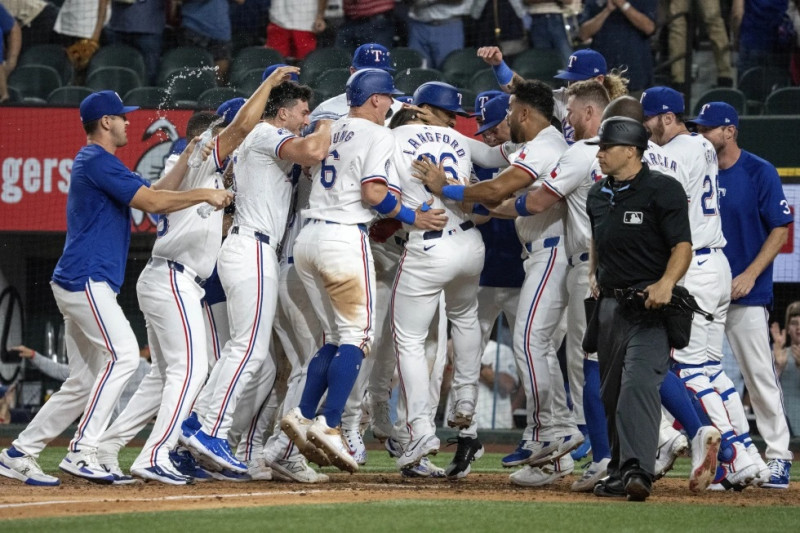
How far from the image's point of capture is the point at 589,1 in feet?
38.3

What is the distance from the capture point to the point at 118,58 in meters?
12.0

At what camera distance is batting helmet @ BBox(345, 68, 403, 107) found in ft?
22.4

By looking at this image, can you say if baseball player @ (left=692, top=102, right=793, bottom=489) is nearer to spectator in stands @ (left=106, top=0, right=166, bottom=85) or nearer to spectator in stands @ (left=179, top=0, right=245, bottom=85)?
spectator in stands @ (left=179, top=0, right=245, bottom=85)

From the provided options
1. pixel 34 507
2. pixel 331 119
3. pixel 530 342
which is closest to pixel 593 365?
pixel 530 342

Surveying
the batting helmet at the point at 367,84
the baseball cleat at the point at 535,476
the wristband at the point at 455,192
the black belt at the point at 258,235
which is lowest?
the baseball cleat at the point at 535,476

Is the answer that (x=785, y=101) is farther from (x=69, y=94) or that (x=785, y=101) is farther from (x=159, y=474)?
(x=159, y=474)

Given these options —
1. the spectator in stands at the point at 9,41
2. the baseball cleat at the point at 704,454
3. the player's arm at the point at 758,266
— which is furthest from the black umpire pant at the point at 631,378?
the spectator in stands at the point at 9,41

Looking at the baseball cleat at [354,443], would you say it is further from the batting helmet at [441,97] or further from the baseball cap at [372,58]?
the baseball cap at [372,58]

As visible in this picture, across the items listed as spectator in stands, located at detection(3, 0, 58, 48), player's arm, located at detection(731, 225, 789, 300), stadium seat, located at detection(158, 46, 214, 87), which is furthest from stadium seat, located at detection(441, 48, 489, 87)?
player's arm, located at detection(731, 225, 789, 300)

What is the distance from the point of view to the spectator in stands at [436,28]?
11.9m

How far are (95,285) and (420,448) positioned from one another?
1899mm

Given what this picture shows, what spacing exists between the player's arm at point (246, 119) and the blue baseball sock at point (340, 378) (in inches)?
47.3

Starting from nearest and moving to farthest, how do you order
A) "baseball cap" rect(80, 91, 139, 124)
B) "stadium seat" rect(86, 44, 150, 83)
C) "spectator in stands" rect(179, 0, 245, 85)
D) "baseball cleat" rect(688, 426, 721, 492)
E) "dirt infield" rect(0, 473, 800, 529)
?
"dirt infield" rect(0, 473, 800, 529) → "baseball cleat" rect(688, 426, 721, 492) → "baseball cap" rect(80, 91, 139, 124) → "stadium seat" rect(86, 44, 150, 83) → "spectator in stands" rect(179, 0, 245, 85)

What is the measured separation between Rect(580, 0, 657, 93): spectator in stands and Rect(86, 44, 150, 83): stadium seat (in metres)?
4.19
